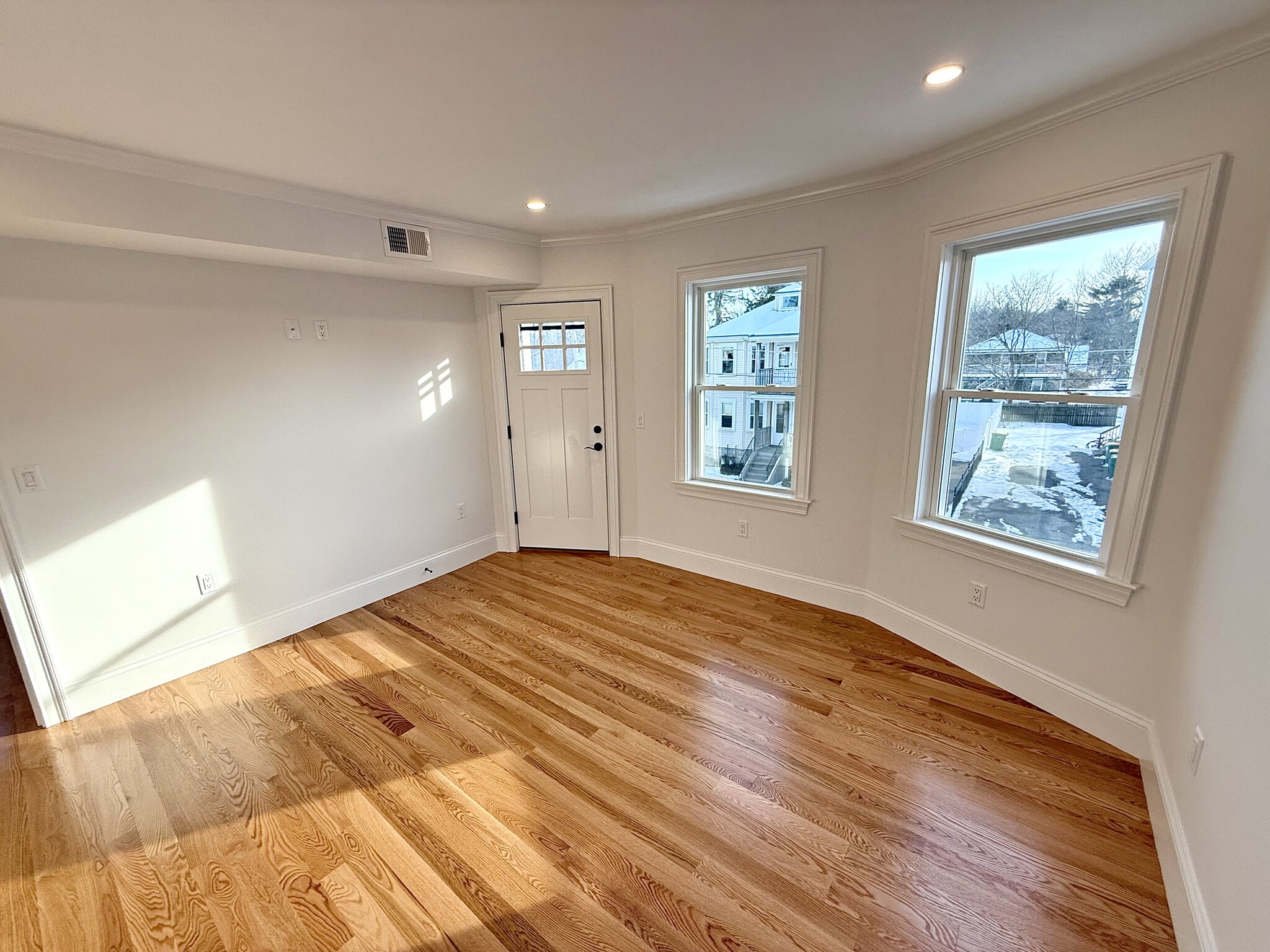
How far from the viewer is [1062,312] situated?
7.06 feet

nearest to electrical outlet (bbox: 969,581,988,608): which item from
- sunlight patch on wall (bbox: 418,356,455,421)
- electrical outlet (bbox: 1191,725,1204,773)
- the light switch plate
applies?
electrical outlet (bbox: 1191,725,1204,773)

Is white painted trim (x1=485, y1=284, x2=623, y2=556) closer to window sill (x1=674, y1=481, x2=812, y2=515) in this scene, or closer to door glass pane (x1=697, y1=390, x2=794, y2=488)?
window sill (x1=674, y1=481, x2=812, y2=515)

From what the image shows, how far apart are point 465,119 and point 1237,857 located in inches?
124

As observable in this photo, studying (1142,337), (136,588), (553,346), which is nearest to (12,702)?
(136,588)

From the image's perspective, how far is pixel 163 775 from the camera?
2045 mm

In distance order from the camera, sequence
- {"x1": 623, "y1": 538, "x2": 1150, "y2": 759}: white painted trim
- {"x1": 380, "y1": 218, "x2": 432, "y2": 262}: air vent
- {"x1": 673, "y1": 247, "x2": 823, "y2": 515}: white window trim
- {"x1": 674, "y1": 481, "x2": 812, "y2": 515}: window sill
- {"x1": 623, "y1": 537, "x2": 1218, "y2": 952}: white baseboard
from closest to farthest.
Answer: {"x1": 623, "y1": 537, "x2": 1218, "y2": 952}: white baseboard, {"x1": 623, "y1": 538, "x2": 1150, "y2": 759}: white painted trim, {"x1": 380, "y1": 218, "x2": 432, "y2": 262}: air vent, {"x1": 673, "y1": 247, "x2": 823, "y2": 515}: white window trim, {"x1": 674, "y1": 481, "x2": 812, "y2": 515}: window sill

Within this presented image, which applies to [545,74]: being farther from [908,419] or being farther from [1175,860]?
[1175,860]

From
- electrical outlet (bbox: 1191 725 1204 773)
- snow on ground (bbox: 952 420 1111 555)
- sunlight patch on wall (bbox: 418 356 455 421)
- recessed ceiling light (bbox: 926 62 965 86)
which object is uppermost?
recessed ceiling light (bbox: 926 62 965 86)

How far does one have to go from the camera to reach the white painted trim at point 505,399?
379 centimetres

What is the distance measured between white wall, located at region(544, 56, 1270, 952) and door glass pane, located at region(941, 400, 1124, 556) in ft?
0.71

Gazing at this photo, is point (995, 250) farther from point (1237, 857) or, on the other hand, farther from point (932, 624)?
point (1237, 857)

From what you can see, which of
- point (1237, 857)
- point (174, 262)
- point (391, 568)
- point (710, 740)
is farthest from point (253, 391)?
point (1237, 857)

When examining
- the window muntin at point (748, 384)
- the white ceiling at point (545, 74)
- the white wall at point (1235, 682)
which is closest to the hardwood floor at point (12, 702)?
the white ceiling at point (545, 74)

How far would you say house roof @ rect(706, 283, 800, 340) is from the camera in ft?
10.4
